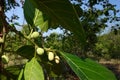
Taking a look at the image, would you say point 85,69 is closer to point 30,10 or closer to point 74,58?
point 74,58

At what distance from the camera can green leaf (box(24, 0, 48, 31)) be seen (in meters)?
1.03

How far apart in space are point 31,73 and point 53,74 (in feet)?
0.72

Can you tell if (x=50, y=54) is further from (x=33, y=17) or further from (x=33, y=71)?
(x=33, y=17)

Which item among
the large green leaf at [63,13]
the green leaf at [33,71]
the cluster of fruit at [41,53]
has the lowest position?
the green leaf at [33,71]

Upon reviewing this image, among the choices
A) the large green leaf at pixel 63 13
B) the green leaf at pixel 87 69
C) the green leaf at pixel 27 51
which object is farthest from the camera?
the green leaf at pixel 27 51

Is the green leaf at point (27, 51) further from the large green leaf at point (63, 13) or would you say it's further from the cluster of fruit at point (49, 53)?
the large green leaf at point (63, 13)

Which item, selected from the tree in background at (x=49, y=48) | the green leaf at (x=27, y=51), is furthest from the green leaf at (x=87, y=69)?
the green leaf at (x=27, y=51)

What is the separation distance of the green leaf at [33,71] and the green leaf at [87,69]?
0.08m

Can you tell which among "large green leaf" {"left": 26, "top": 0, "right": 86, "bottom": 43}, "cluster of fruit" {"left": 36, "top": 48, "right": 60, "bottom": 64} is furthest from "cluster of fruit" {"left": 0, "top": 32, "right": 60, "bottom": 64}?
"large green leaf" {"left": 26, "top": 0, "right": 86, "bottom": 43}

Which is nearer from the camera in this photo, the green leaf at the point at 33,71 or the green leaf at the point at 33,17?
the green leaf at the point at 33,71

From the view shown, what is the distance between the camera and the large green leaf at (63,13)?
651mm

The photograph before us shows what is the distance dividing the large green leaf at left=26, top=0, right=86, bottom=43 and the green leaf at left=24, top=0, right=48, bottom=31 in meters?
0.32

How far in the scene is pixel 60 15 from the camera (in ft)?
2.32

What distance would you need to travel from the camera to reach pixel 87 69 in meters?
0.78
